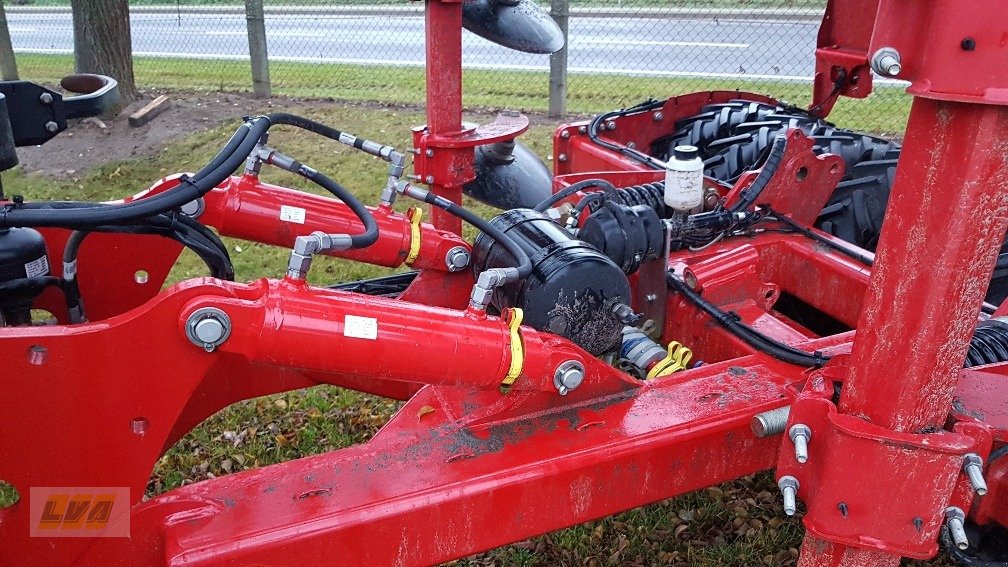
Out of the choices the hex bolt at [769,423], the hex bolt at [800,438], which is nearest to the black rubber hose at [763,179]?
the hex bolt at [769,423]

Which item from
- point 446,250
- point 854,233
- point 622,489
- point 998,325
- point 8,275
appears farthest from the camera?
point 854,233

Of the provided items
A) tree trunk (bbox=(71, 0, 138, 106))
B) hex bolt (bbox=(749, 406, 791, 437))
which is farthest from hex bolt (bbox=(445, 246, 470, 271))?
tree trunk (bbox=(71, 0, 138, 106))

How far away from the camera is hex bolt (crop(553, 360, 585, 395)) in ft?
6.38

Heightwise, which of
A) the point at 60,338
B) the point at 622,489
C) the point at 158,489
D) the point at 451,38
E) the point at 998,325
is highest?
the point at 451,38

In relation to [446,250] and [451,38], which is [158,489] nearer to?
[446,250]

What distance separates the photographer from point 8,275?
69.3 inches

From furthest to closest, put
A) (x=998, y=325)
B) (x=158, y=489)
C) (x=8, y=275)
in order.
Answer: (x=158, y=489) < (x=998, y=325) < (x=8, y=275)

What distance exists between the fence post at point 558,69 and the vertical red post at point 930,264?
6.50 metres

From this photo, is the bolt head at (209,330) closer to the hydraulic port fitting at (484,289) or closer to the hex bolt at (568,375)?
the hydraulic port fitting at (484,289)

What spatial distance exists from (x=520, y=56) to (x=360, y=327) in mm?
10990

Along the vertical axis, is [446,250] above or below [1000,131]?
below

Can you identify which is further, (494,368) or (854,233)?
(854,233)

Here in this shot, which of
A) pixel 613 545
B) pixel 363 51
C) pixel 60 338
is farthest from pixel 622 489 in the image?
pixel 363 51

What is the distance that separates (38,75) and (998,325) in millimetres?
12441
